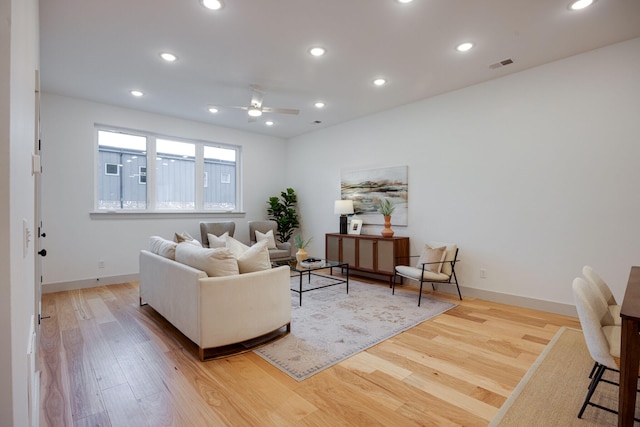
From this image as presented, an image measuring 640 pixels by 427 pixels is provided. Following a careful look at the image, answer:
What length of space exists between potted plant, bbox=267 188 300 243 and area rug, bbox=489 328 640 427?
5.02 m

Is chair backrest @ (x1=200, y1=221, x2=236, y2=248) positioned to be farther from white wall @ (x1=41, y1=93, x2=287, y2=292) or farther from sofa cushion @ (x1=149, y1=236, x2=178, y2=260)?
sofa cushion @ (x1=149, y1=236, x2=178, y2=260)

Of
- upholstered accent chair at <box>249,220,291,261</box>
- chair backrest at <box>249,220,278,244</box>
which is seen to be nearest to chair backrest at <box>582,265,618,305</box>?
upholstered accent chair at <box>249,220,291,261</box>

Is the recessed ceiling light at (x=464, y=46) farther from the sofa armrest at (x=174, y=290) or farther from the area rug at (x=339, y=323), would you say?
the sofa armrest at (x=174, y=290)

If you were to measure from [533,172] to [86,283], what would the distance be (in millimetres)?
6445

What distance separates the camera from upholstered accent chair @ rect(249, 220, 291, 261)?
583 centimetres

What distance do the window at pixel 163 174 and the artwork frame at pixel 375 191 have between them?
8.28 ft

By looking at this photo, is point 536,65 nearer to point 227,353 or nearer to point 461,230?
point 461,230

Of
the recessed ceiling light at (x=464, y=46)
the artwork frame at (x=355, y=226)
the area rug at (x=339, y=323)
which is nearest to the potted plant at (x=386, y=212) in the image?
the artwork frame at (x=355, y=226)

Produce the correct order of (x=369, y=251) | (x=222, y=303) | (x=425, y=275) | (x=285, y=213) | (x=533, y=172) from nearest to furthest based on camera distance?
(x=222, y=303) → (x=533, y=172) → (x=425, y=275) → (x=369, y=251) → (x=285, y=213)

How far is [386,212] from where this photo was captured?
5125 millimetres

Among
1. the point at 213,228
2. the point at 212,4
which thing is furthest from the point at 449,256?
the point at 213,228

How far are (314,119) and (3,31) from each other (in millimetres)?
5274

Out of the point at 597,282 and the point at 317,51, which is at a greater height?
the point at 317,51

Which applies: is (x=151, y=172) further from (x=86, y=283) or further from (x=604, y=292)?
(x=604, y=292)
